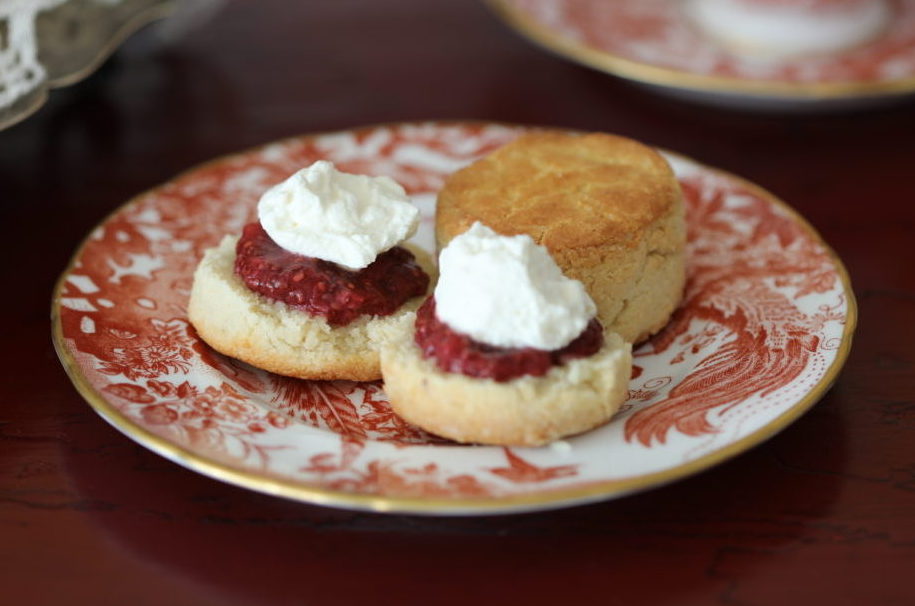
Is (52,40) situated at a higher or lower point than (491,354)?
higher

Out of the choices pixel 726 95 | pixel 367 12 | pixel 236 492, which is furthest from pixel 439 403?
pixel 367 12

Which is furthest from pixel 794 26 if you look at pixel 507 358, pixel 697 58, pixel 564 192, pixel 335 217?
pixel 507 358

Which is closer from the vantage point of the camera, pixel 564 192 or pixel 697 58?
pixel 564 192

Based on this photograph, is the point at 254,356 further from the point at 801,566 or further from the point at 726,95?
the point at 726,95

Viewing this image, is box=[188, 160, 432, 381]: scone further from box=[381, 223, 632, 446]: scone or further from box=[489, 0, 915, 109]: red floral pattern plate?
box=[489, 0, 915, 109]: red floral pattern plate

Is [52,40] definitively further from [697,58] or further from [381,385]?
[697,58]
